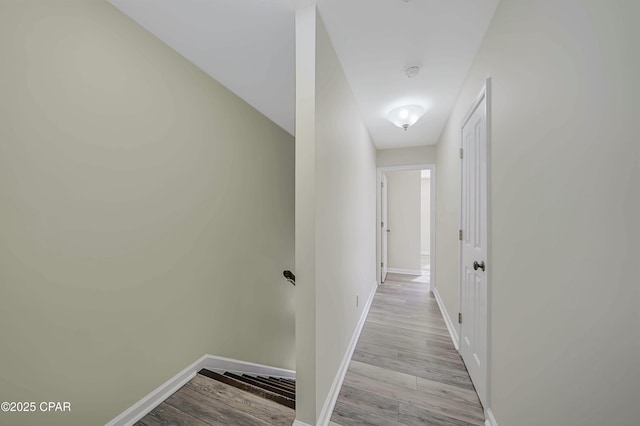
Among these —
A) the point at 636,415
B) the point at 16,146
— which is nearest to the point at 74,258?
the point at 16,146

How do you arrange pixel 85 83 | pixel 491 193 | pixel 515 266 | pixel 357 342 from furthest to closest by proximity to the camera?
pixel 357 342 < pixel 491 193 < pixel 85 83 < pixel 515 266

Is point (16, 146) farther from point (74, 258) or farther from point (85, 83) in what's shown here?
point (74, 258)

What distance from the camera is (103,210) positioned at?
1.25m

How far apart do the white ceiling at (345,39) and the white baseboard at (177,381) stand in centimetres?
243

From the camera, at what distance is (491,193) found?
1350 millimetres

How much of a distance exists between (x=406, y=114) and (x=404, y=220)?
3.09 meters

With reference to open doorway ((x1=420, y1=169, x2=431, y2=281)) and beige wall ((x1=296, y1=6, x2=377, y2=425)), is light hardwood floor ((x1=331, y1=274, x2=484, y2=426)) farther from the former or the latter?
open doorway ((x1=420, y1=169, x2=431, y2=281))

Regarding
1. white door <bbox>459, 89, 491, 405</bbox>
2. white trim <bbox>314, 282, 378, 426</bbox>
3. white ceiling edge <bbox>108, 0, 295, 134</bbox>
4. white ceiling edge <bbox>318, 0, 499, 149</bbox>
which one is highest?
white ceiling edge <bbox>108, 0, 295, 134</bbox>

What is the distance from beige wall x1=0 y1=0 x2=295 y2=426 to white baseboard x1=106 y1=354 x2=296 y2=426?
4 centimetres

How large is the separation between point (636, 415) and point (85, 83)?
2.47 metres

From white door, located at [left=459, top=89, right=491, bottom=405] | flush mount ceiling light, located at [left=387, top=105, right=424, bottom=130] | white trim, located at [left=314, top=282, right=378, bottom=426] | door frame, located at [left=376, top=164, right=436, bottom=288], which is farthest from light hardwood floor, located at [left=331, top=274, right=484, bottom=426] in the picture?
flush mount ceiling light, located at [left=387, top=105, right=424, bottom=130]

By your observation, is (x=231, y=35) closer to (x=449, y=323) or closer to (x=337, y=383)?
(x=337, y=383)

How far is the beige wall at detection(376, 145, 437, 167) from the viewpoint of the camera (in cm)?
371

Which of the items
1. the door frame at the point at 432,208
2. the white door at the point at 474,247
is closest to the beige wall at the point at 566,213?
the white door at the point at 474,247
